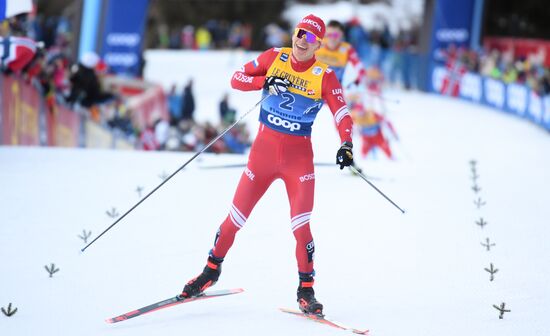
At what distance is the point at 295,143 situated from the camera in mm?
6051

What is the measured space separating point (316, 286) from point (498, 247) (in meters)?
1.97

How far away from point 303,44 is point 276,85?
1.08ft

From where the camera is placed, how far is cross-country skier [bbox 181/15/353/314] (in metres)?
5.99

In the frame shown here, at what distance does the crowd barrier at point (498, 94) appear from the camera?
67.2 ft

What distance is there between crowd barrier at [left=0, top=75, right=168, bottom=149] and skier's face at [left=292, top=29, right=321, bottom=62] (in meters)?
6.79

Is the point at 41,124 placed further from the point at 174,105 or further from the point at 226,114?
the point at 174,105

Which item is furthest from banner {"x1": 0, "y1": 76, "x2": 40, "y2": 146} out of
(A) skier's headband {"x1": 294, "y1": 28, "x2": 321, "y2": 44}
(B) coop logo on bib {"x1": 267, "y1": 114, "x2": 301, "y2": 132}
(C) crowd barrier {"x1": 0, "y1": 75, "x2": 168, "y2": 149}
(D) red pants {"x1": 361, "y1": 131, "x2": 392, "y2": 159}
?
(A) skier's headband {"x1": 294, "y1": 28, "x2": 321, "y2": 44}

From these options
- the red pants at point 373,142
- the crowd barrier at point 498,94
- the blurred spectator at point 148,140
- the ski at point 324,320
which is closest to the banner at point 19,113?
the blurred spectator at point 148,140

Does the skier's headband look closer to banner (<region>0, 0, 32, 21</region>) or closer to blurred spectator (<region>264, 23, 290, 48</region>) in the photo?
banner (<region>0, 0, 32, 21</region>)

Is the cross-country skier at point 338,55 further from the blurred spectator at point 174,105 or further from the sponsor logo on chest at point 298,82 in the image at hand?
the blurred spectator at point 174,105

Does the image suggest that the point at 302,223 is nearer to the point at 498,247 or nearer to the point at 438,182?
the point at 498,247

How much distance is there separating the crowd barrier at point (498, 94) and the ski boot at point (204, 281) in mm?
14576

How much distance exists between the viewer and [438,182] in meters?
10.8

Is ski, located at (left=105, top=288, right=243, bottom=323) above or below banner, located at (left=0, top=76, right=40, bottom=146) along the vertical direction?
below
